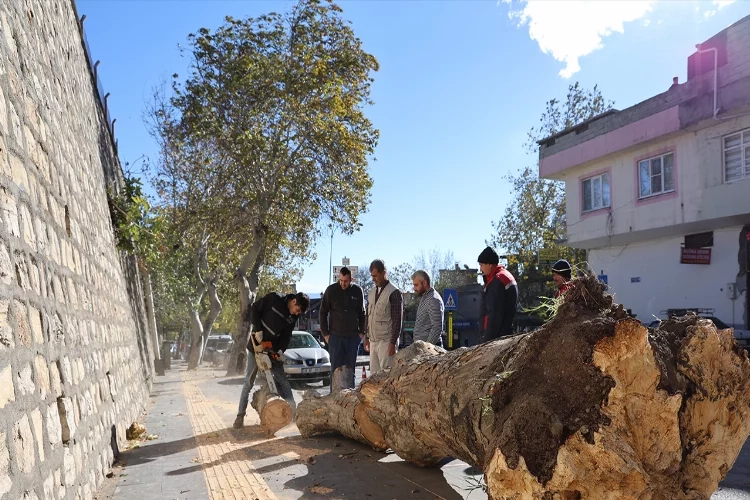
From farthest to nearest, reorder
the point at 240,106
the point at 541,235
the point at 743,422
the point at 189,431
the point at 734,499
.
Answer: the point at 541,235, the point at 240,106, the point at 189,431, the point at 734,499, the point at 743,422

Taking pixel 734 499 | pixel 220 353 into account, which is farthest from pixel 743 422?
pixel 220 353

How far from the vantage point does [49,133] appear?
417 cm

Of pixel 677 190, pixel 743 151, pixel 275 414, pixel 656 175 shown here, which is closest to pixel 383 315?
pixel 275 414

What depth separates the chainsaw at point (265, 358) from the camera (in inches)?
270

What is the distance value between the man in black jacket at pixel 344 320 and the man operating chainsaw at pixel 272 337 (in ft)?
1.46

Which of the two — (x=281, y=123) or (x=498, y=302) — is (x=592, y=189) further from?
(x=498, y=302)

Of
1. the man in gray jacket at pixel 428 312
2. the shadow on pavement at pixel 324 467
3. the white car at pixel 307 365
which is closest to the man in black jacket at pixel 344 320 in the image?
the man in gray jacket at pixel 428 312

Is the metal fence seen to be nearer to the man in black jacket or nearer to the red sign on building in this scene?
the man in black jacket

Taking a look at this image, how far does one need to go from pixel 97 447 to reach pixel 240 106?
A: 1264 centimetres

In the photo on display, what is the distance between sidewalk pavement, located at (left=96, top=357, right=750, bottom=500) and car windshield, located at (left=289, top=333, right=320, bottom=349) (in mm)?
7567

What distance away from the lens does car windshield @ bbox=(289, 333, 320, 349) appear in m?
14.5

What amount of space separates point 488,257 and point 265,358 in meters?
2.93

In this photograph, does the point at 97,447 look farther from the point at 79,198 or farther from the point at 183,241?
the point at 183,241

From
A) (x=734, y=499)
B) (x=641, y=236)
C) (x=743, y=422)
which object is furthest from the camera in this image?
(x=641, y=236)
